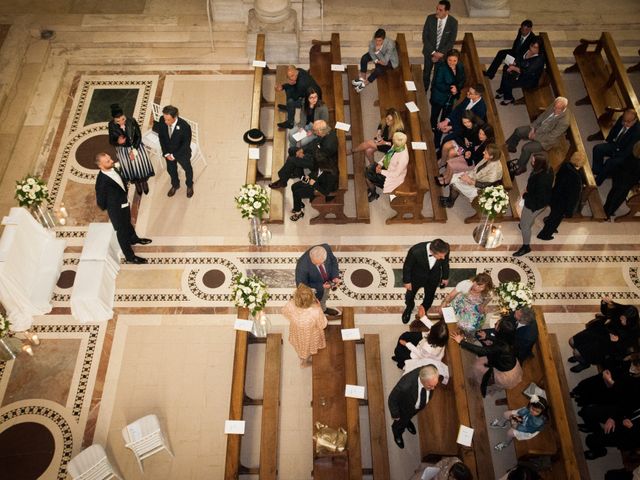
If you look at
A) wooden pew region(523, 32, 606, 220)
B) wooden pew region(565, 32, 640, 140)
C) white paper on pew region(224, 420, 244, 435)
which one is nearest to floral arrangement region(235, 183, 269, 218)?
white paper on pew region(224, 420, 244, 435)

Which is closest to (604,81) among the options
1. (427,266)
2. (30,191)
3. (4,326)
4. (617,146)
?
(617,146)

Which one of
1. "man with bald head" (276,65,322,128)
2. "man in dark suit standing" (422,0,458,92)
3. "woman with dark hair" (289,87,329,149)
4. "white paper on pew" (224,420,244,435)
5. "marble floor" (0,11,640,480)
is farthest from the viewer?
"man in dark suit standing" (422,0,458,92)

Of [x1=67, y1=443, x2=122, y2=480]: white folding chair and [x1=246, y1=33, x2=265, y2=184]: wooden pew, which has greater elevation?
[x1=246, y1=33, x2=265, y2=184]: wooden pew

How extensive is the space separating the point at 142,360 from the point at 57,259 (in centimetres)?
205

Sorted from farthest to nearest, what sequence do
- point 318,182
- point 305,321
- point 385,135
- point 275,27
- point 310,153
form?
point 275,27 → point 385,135 → point 310,153 → point 318,182 → point 305,321

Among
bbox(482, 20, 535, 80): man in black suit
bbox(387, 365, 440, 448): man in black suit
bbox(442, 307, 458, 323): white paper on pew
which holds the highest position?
bbox(482, 20, 535, 80): man in black suit

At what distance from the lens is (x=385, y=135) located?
8.11 metres

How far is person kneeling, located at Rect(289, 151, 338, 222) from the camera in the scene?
7.75 m

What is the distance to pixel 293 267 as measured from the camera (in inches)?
319

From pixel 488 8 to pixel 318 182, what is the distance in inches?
236

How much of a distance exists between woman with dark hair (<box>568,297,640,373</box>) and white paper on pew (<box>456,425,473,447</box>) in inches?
75.1

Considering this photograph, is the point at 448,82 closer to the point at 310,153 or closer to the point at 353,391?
the point at 310,153

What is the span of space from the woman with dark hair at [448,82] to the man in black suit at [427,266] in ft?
10.8

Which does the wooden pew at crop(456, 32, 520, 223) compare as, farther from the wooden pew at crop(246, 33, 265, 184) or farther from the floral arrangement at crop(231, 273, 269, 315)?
the floral arrangement at crop(231, 273, 269, 315)
